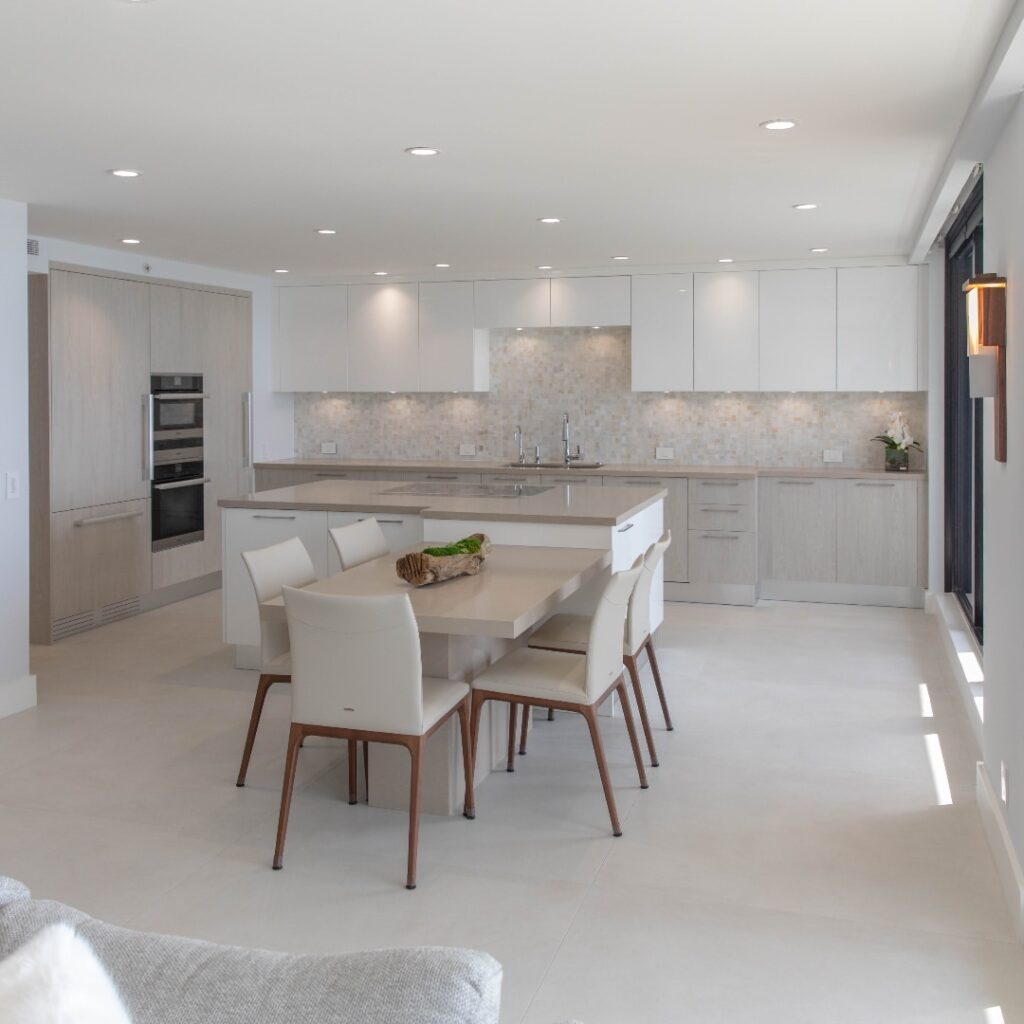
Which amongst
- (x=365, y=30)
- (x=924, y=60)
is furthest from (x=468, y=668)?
(x=924, y=60)

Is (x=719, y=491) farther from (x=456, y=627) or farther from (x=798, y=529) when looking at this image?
(x=456, y=627)

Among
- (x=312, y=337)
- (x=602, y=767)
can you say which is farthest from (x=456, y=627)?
(x=312, y=337)

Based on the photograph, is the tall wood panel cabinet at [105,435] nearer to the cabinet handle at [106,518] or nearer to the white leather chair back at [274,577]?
the cabinet handle at [106,518]

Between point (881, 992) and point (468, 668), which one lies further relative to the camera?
point (468, 668)

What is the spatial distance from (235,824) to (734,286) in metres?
5.35

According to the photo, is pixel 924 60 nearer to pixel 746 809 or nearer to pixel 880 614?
pixel 746 809

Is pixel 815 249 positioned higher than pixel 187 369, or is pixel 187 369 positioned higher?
pixel 815 249

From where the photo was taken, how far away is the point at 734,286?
7.73 metres

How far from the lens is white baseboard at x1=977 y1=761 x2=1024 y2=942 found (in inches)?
119

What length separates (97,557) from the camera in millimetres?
6867

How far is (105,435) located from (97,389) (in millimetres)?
291

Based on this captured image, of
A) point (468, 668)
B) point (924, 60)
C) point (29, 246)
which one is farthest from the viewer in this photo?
point (29, 246)

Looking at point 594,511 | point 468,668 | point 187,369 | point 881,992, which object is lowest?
point 881,992

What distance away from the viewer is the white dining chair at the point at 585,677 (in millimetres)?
3684
